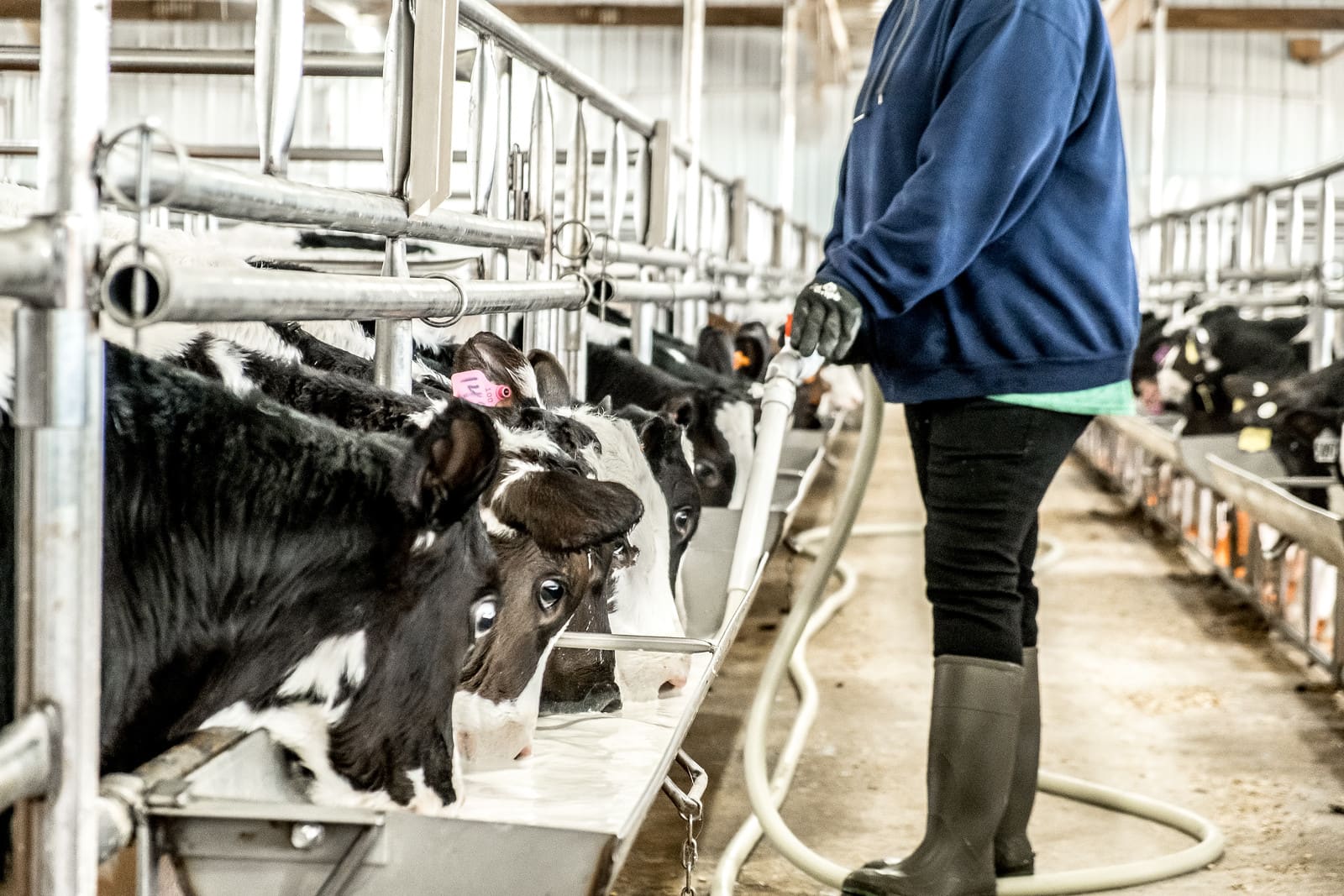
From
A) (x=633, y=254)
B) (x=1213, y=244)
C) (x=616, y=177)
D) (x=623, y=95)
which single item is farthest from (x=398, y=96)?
(x=623, y=95)

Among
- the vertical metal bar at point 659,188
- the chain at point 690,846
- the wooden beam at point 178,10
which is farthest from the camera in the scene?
the wooden beam at point 178,10

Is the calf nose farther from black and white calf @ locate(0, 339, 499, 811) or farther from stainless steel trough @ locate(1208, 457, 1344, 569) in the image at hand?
stainless steel trough @ locate(1208, 457, 1344, 569)

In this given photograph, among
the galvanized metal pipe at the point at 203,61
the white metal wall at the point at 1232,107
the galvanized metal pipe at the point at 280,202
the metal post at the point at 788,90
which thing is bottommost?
the galvanized metal pipe at the point at 280,202

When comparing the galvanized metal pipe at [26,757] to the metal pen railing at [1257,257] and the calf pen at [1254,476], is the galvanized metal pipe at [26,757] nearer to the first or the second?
the calf pen at [1254,476]

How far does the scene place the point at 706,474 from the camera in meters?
4.05

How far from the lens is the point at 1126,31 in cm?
1559

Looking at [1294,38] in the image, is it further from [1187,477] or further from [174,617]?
[174,617]

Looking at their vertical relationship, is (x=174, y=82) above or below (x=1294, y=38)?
below

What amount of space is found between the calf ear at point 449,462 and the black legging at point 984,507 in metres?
1.14

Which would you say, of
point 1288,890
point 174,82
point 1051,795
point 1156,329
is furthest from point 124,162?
point 174,82

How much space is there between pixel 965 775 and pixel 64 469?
1.75 metres

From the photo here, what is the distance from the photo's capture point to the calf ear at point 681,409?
3640 mm

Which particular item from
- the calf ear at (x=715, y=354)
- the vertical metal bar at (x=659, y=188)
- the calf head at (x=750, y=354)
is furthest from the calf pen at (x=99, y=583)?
the calf head at (x=750, y=354)

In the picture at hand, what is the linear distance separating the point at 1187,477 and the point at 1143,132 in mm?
13833
